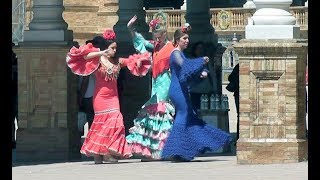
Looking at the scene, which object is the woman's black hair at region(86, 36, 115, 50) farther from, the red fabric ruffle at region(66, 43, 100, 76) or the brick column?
the brick column

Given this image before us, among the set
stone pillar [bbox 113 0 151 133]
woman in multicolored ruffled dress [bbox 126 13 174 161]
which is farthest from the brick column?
stone pillar [bbox 113 0 151 133]

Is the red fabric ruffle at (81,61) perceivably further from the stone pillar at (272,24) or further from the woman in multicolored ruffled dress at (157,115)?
the stone pillar at (272,24)

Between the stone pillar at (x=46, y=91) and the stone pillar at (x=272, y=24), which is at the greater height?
the stone pillar at (x=272, y=24)

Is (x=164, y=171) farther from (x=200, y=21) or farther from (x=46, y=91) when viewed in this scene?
(x=200, y=21)

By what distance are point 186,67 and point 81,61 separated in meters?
1.45

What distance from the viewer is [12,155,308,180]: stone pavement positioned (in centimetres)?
1528

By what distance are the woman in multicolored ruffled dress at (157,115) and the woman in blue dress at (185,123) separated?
1.29 feet

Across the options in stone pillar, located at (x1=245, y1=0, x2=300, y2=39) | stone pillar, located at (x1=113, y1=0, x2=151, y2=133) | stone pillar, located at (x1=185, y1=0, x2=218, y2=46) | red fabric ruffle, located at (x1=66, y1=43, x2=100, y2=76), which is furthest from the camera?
stone pillar, located at (x1=185, y1=0, x2=218, y2=46)

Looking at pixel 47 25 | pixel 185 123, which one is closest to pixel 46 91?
pixel 47 25

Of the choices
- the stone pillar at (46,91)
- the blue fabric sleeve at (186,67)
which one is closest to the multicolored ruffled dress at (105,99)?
the blue fabric sleeve at (186,67)

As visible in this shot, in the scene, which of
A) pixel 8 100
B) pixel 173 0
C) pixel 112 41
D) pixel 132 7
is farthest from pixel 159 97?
pixel 173 0

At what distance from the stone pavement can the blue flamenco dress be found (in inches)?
6.7

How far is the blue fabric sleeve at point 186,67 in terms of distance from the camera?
720 inches
